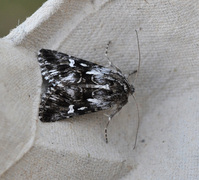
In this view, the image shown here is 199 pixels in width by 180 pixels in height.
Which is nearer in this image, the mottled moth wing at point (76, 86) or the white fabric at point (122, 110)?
the white fabric at point (122, 110)

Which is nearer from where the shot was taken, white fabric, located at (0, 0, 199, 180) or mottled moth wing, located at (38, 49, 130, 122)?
white fabric, located at (0, 0, 199, 180)

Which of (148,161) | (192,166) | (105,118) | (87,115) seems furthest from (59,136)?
(192,166)

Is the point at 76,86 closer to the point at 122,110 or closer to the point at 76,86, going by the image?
the point at 76,86

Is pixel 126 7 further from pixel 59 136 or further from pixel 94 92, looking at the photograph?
pixel 59 136

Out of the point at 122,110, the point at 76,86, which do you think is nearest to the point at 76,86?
the point at 76,86

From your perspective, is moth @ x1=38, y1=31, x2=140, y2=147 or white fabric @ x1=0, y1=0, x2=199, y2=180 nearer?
white fabric @ x1=0, y1=0, x2=199, y2=180

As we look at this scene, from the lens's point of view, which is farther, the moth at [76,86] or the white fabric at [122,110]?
the moth at [76,86]
